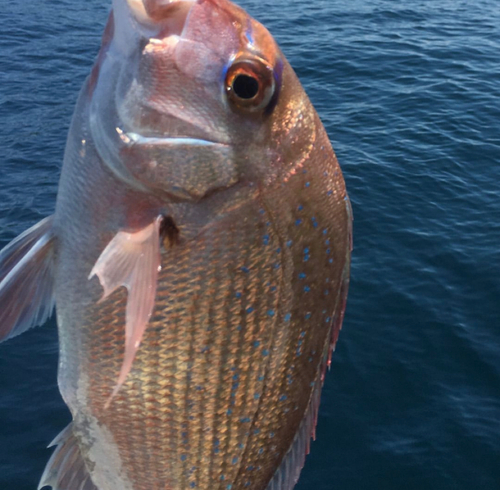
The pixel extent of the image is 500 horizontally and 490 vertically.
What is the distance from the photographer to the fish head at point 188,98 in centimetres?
194

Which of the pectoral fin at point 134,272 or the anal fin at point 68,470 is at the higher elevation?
the pectoral fin at point 134,272

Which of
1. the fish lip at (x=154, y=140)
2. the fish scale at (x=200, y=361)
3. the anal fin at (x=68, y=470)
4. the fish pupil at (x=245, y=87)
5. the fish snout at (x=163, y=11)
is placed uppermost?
the fish snout at (x=163, y=11)

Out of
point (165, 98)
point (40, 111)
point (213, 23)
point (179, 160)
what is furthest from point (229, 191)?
point (40, 111)

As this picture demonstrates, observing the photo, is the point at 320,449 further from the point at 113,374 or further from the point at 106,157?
the point at 106,157

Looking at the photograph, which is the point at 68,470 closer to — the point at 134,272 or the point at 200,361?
the point at 200,361

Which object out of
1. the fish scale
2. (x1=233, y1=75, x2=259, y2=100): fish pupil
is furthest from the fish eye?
the fish scale

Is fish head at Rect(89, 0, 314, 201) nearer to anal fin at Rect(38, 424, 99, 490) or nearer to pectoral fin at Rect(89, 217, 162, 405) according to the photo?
pectoral fin at Rect(89, 217, 162, 405)

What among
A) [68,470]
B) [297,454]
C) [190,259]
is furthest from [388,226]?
[190,259]

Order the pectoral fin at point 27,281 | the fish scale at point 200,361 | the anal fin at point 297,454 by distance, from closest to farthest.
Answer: the fish scale at point 200,361, the pectoral fin at point 27,281, the anal fin at point 297,454

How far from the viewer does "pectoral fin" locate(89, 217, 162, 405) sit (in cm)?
192

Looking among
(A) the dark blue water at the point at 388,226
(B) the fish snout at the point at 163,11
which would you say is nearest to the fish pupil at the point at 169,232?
(B) the fish snout at the point at 163,11

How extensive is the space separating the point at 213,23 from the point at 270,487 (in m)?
1.69

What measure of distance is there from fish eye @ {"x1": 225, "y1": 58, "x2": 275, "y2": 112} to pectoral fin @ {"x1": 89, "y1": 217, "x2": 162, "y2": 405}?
0.45 metres

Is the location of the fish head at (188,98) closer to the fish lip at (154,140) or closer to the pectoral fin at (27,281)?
the fish lip at (154,140)
